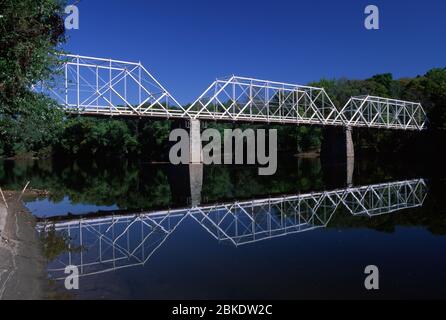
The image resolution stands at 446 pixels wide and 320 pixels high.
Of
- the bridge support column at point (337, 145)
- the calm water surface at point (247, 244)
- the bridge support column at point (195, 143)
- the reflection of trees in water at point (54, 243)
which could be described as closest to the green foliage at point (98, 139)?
the bridge support column at point (195, 143)

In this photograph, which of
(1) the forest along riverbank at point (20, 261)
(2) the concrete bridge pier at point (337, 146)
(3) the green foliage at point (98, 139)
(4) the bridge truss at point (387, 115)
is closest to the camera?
(1) the forest along riverbank at point (20, 261)

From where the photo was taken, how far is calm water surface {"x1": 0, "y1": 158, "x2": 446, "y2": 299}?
1170 centimetres

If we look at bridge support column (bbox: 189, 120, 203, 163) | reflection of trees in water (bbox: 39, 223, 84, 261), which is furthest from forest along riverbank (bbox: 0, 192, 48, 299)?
bridge support column (bbox: 189, 120, 203, 163)

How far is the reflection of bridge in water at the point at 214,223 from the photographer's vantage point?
51.1 ft

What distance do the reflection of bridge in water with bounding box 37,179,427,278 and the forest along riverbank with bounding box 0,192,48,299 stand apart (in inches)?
24.9

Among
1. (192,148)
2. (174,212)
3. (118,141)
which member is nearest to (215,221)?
(174,212)

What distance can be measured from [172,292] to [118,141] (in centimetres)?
11829

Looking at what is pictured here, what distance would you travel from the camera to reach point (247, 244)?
17.2 meters

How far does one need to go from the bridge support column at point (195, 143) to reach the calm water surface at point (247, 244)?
4218 cm

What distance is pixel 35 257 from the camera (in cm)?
1491

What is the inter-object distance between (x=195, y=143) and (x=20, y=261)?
63177 millimetres

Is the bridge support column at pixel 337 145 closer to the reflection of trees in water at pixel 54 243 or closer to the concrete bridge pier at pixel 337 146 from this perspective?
the concrete bridge pier at pixel 337 146

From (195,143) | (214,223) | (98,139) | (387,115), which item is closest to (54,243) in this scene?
(214,223)

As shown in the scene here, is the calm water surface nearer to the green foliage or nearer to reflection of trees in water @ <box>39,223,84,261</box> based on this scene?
reflection of trees in water @ <box>39,223,84,261</box>
